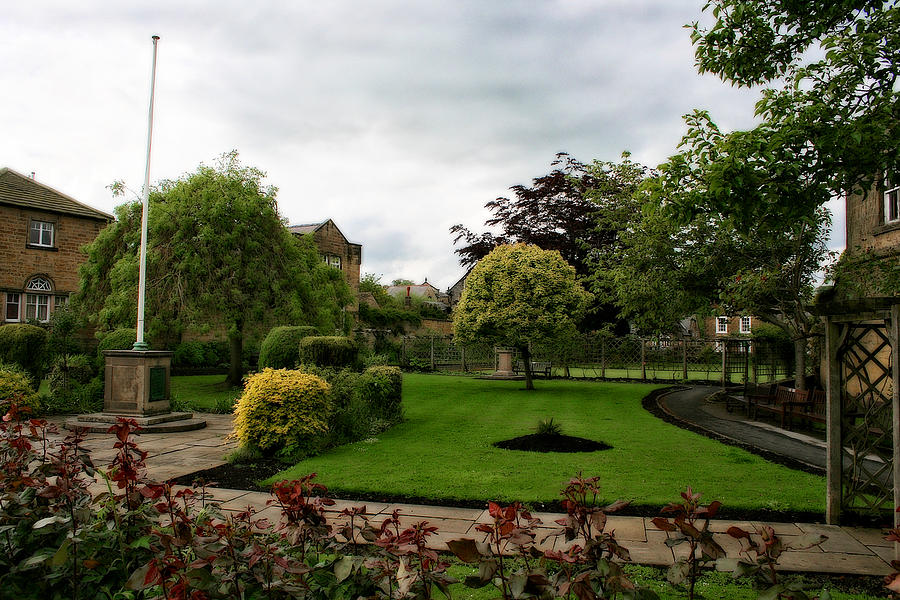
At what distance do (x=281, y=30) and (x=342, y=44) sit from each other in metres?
0.98

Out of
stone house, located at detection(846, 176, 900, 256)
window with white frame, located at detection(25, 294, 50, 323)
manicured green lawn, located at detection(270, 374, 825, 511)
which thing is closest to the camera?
manicured green lawn, located at detection(270, 374, 825, 511)

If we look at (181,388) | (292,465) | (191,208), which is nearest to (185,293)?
(191,208)

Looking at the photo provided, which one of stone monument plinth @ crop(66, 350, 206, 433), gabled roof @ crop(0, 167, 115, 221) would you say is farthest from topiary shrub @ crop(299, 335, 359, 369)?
gabled roof @ crop(0, 167, 115, 221)

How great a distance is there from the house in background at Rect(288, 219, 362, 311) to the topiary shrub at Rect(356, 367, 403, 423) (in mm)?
24947

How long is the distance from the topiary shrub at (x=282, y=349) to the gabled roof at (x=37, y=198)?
706 inches

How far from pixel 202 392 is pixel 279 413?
11.0 metres

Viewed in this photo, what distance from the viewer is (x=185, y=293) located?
17.4 meters

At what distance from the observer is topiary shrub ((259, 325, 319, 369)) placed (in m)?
13.7

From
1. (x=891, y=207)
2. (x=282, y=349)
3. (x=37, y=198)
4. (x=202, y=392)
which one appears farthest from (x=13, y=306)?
(x=891, y=207)

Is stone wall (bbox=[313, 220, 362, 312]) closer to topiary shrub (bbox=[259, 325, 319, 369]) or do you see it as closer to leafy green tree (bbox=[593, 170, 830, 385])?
topiary shrub (bbox=[259, 325, 319, 369])

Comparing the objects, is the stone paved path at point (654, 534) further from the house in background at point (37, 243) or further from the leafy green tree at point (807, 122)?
the house in background at point (37, 243)

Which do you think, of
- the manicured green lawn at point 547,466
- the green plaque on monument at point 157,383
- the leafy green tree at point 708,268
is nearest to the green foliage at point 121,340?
the green plaque on monument at point 157,383

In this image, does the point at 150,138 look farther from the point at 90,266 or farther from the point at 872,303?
the point at 872,303

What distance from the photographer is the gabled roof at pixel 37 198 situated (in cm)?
2497
